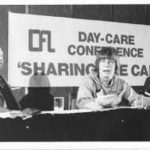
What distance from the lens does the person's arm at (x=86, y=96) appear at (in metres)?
2.10

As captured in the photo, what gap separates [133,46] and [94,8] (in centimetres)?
35

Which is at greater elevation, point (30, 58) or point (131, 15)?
point (131, 15)

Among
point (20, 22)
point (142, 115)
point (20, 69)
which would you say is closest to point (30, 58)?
point (20, 69)

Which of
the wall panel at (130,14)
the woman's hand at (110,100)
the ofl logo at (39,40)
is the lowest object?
the woman's hand at (110,100)

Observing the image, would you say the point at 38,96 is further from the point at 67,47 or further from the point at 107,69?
the point at 107,69

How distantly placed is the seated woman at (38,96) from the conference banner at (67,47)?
4 cm

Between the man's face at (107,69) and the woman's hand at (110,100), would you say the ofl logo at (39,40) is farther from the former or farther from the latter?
the woman's hand at (110,100)

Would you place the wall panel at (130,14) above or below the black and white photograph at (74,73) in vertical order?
above

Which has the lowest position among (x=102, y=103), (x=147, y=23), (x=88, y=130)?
(x=88, y=130)

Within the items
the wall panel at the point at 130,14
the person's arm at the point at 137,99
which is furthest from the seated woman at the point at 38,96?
the wall panel at the point at 130,14

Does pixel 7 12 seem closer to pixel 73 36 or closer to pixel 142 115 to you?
pixel 73 36

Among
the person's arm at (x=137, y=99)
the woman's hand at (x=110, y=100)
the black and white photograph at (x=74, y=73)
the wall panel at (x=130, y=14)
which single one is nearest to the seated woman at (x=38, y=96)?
the black and white photograph at (x=74, y=73)

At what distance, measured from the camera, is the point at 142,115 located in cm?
213

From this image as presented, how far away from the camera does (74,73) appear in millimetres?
2119
